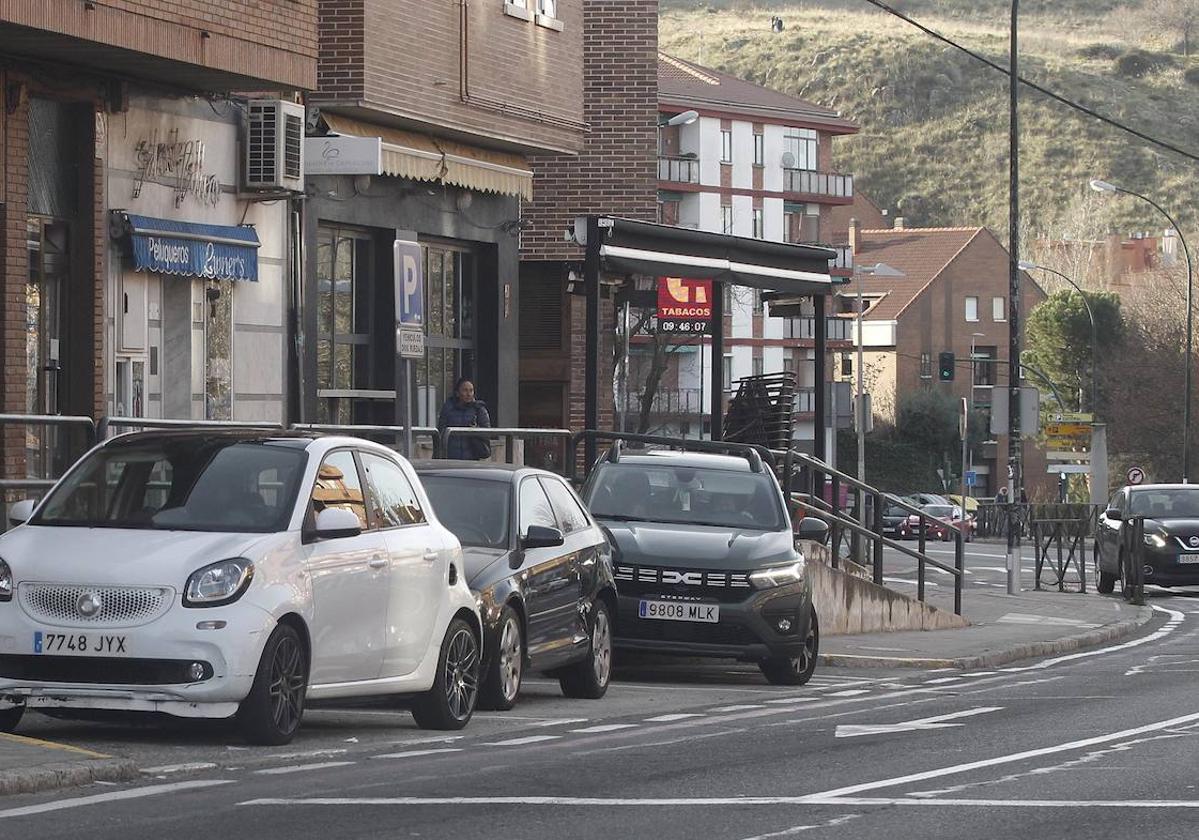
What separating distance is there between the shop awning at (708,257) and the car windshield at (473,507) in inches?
316

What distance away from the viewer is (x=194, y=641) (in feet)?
39.0

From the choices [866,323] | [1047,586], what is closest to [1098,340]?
[866,323]

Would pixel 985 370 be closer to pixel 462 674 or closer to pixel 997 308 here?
pixel 997 308

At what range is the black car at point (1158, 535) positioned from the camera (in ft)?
118

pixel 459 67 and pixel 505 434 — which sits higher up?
pixel 459 67

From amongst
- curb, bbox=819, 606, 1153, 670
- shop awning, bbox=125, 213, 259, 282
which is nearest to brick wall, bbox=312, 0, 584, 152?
shop awning, bbox=125, 213, 259, 282

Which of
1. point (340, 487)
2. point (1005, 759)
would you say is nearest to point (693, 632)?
point (340, 487)

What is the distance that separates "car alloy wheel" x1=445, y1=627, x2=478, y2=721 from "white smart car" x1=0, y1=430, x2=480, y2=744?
0.7 inches

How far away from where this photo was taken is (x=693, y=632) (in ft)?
60.0

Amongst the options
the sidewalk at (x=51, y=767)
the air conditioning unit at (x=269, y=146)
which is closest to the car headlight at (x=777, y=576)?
the sidewalk at (x=51, y=767)

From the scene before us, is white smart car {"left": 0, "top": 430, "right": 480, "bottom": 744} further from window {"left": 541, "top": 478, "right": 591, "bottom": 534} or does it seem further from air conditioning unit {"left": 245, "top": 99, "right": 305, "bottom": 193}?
air conditioning unit {"left": 245, "top": 99, "right": 305, "bottom": 193}

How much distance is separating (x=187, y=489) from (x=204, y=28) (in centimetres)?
947

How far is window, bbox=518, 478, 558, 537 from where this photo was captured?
15789 mm

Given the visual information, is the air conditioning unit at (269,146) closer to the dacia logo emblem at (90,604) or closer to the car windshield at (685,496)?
the car windshield at (685,496)
